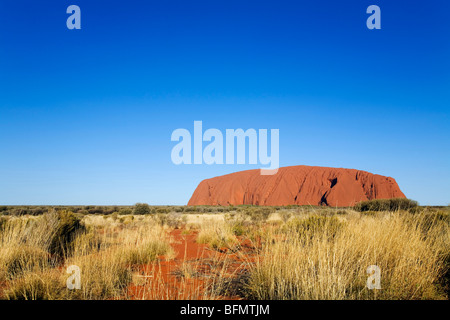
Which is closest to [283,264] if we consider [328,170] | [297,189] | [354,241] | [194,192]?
[354,241]

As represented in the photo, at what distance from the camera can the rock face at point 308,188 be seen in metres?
75.1

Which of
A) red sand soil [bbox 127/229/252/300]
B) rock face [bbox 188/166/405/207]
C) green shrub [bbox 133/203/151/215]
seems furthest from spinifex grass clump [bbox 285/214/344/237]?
rock face [bbox 188/166/405/207]

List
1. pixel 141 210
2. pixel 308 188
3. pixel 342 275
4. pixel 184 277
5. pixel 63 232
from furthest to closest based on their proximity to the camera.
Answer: pixel 308 188
pixel 141 210
pixel 63 232
pixel 184 277
pixel 342 275

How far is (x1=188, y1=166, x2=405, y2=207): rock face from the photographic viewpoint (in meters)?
75.1

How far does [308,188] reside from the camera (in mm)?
78438

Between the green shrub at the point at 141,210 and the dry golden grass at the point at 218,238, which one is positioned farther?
the green shrub at the point at 141,210

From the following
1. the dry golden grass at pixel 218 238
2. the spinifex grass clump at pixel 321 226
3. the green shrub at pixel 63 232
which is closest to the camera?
the spinifex grass clump at pixel 321 226

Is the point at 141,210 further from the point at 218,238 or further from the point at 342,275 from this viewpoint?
the point at 342,275

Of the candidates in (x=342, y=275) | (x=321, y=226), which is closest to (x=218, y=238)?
(x=321, y=226)

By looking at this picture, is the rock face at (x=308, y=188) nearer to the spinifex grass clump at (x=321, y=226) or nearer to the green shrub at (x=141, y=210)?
the green shrub at (x=141, y=210)

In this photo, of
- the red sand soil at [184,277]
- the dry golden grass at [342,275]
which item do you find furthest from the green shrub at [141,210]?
the dry golden grass at [342,275]
